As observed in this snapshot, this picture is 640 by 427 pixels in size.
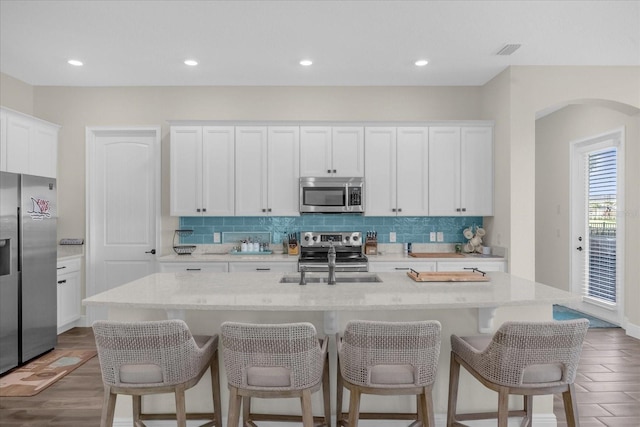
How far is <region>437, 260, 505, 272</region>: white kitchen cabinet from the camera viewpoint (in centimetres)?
440

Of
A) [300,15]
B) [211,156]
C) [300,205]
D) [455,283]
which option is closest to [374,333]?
[455,283]

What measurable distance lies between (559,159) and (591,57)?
7.06ft

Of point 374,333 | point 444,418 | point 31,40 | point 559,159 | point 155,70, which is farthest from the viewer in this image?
point 559,159

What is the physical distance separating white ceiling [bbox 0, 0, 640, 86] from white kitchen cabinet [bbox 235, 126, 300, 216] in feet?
2.23

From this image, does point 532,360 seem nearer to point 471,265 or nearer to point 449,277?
point 449,277

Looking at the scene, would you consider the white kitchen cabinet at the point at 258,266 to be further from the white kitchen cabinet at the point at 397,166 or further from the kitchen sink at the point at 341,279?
the kitchen sink at the point at 341,279

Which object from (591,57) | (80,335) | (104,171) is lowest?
(80,335)

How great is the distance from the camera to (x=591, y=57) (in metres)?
4.11

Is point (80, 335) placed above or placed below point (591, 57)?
below

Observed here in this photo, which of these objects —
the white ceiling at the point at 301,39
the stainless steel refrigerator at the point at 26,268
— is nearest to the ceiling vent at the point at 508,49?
the white ceiling at the point at 301,39

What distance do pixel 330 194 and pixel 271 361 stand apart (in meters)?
2.98

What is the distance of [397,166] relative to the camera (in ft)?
15.5

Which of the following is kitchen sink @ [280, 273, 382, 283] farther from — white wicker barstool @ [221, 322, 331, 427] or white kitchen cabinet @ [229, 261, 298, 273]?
white kitchen cabinet @ [229, 261, 298, 273]

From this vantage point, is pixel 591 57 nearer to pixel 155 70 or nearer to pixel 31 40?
pixel 155 70
